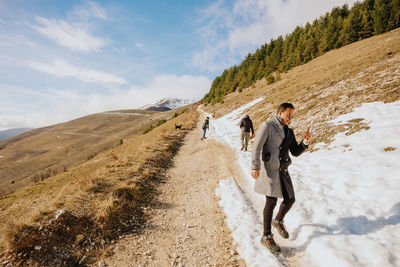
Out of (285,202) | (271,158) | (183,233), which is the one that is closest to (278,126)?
(271,158)

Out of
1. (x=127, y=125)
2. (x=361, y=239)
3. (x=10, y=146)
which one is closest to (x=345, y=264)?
(x=361, y=239)

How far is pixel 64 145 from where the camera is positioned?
7638 cm

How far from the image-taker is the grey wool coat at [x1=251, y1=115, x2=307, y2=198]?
10.2 ft

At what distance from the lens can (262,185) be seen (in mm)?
3262

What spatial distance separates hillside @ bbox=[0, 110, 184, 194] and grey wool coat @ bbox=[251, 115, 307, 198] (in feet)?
161

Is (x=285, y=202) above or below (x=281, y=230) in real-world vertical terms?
above

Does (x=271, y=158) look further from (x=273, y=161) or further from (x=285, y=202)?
(x=285, y=202)

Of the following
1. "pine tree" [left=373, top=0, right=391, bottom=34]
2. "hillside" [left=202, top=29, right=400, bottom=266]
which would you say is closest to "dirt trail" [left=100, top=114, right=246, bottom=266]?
"hillside" [left=202, top=29, right=400, bottom=266]

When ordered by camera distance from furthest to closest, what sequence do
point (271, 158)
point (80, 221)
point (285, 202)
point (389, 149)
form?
point (389, 149), point (80, 221), point (285, 202), point (271, 158)

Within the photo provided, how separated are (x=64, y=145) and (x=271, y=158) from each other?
96557mm

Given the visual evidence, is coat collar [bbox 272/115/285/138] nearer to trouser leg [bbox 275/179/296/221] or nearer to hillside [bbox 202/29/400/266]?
trouser leg [bbox 275/179/296/221]

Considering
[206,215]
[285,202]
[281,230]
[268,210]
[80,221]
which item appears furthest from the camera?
[206,215]

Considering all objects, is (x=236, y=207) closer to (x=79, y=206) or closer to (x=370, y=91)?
(x=79, y=206)

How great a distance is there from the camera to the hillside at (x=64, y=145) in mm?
51812
